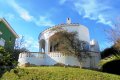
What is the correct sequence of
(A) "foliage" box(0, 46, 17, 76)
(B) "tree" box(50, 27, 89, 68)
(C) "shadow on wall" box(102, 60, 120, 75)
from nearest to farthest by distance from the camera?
1. (A) "foliage" box(0, 46, 17, 76)
2. (C) "shadow on wall" box(102, 60, 120, 75)
3. (B) "tree" box(50, 27, 89, 68)

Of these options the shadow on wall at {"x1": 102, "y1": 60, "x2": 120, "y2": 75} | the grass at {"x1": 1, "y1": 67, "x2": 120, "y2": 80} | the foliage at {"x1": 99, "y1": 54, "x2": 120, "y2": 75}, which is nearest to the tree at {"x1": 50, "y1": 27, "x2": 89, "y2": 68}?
the foliage at {"x1": 99, "y1": 54, "x2": 120, "y2": 75}

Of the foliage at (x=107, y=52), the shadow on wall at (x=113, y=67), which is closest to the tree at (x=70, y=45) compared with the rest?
the shadow on wall at (x=113, y=67)

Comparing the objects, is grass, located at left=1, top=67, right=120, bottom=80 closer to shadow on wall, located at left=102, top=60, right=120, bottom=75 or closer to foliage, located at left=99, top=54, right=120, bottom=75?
shadow on wall, located at left=102, top=60, right=120, bottom=75

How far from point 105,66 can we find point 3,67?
10531mm

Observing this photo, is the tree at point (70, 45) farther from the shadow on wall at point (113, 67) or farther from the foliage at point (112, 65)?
the shadow on wall at point (113, 67)

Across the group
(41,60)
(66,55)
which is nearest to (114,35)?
(66,55)

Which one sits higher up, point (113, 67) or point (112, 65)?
point (112, 65)

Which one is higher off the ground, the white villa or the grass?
the white villa

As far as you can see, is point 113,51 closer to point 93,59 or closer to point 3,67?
point 93,59

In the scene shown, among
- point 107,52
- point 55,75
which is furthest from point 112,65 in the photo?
point 55,75

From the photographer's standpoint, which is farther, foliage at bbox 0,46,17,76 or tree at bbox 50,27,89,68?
tree at bbox 50,27,89,68

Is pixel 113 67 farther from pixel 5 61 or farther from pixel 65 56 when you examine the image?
pixel 5 61

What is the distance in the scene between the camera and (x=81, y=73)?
70.2 ft

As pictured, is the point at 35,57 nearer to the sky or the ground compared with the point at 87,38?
nearer to the ground
